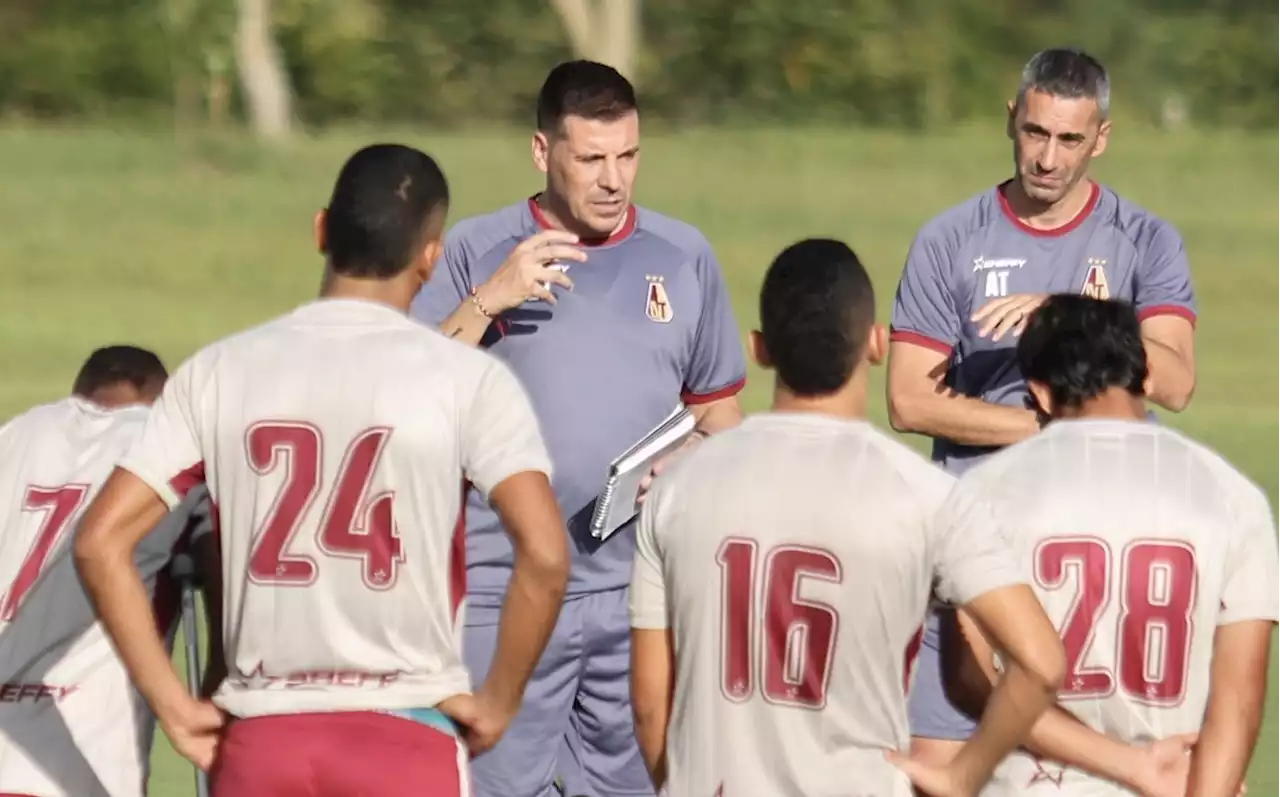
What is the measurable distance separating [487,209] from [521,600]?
2569 cm

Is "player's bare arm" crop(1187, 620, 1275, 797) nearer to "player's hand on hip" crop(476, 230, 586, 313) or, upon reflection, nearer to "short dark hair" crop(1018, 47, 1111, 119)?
"player's hand on hip" crop(476, 230, 586, 313)

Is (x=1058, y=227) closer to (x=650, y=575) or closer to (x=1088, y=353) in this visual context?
(x=1088, y=353)

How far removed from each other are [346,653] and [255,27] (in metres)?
35.8

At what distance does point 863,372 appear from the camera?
4.74m

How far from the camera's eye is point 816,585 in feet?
14.9

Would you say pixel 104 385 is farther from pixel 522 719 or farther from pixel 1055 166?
pixel 1055 166

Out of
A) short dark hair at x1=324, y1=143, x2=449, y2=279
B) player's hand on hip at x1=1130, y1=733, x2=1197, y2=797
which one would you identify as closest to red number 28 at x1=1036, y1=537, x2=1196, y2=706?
player's hand on hip at x1=1130, y1=733, x2=1197, y2=797

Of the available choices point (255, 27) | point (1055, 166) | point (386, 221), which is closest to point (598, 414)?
point (1055, 166)

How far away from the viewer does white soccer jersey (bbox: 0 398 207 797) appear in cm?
573

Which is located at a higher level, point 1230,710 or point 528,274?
point 528,274

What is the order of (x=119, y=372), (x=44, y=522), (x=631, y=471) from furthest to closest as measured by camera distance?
(x=631, y=471) < (x=119, y=372) < (x=44, y=522)

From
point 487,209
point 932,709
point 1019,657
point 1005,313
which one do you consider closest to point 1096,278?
point 1005,313

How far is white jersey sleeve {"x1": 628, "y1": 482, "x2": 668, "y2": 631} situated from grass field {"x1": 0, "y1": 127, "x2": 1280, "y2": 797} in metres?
13.1

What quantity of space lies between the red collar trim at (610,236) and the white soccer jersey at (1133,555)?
235 centimetres
